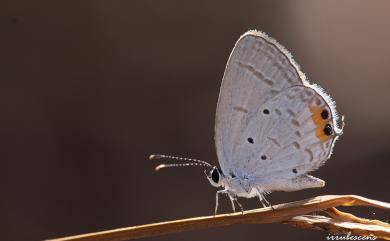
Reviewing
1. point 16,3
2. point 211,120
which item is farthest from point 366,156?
point 16,3

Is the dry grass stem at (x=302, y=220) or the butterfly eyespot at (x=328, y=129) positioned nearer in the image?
the dry grass stem at (x=302, y=220)

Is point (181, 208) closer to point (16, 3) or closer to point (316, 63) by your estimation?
point (316, 63)

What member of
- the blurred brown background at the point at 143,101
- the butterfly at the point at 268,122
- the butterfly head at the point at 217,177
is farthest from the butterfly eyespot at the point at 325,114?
the blurred brown background at the point at 143,101

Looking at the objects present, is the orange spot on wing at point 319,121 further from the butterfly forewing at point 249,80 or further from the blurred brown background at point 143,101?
the blurred brown background at point 143,101

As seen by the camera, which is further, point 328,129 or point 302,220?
point 328,129

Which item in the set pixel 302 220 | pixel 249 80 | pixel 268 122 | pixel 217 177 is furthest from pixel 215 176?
pixel 302 220

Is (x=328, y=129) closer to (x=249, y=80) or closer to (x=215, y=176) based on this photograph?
(x=249, y=80)
